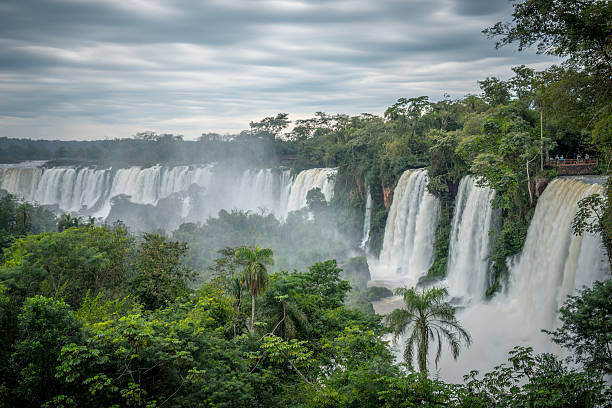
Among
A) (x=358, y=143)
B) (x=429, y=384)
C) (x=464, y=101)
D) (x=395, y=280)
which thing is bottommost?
(x=395, y=280)

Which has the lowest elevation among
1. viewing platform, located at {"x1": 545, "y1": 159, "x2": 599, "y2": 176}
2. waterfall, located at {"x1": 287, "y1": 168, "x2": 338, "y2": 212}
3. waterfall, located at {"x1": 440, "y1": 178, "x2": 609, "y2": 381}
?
waterfall, located at {"x1": 440, "y1": 178, "x2": 609, "y2": 381}

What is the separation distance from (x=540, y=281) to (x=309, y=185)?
28577 millimetres

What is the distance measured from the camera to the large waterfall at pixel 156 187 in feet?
164

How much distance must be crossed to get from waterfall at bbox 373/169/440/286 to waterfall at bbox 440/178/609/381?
8.36 meters

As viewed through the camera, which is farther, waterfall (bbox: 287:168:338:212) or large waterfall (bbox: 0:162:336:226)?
large waterfall (bbox: 0:162:336:226)

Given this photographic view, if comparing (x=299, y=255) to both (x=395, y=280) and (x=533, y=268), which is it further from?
(x=533, y=268)

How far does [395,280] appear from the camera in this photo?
94.9 feet

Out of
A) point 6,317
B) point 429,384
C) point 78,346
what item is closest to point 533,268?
point 429,384

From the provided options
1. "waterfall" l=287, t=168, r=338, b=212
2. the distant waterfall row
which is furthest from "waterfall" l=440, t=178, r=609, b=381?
the distant waterfall row

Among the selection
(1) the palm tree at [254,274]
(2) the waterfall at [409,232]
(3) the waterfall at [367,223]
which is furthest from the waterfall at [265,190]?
(1) the palm tree at [254,274]

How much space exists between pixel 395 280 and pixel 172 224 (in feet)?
94.2

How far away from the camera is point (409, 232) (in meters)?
29.9

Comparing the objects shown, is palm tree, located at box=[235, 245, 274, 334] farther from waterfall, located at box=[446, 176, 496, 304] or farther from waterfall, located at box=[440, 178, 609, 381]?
waterfall, located at box=[446, 176, 496, 304]

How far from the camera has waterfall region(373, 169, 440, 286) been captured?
2827 centimetres
